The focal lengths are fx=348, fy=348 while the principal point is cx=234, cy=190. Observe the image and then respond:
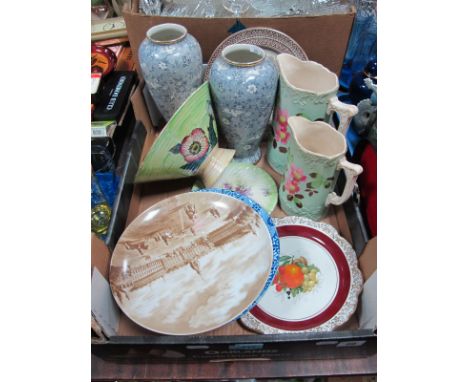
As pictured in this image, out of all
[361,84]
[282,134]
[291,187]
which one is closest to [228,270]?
[291,187]

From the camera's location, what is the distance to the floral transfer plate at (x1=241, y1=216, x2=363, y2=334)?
1.92 ft

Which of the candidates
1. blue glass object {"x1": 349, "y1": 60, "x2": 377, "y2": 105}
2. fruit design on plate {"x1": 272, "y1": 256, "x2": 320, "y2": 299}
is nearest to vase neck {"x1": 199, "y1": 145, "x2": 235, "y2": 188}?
fruit design on plate {"x1": 272, "y1": 256, "x2": 320, "y2": 299}

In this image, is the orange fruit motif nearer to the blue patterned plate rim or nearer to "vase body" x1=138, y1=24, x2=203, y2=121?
the blue patterned plate rim

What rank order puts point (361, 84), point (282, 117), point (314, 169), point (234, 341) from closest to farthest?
point (234, 341) < point (314, 169) < point (282, 117) < point (361, 84)

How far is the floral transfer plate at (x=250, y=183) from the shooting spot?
2.45ft

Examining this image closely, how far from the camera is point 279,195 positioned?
0.75 metres

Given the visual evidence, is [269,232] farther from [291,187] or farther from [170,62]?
[170,62]

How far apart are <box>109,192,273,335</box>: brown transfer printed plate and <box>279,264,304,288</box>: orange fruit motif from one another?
69mm

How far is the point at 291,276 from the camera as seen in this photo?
0.64 meters

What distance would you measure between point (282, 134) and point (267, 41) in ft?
0.68

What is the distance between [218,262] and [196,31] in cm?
49

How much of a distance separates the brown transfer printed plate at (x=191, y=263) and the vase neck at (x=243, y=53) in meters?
0.27

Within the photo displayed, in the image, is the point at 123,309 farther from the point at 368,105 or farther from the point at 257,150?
the point at 368,105

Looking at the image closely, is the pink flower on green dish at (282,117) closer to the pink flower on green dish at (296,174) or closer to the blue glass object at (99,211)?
the pink flower on green dish at (296,174)
